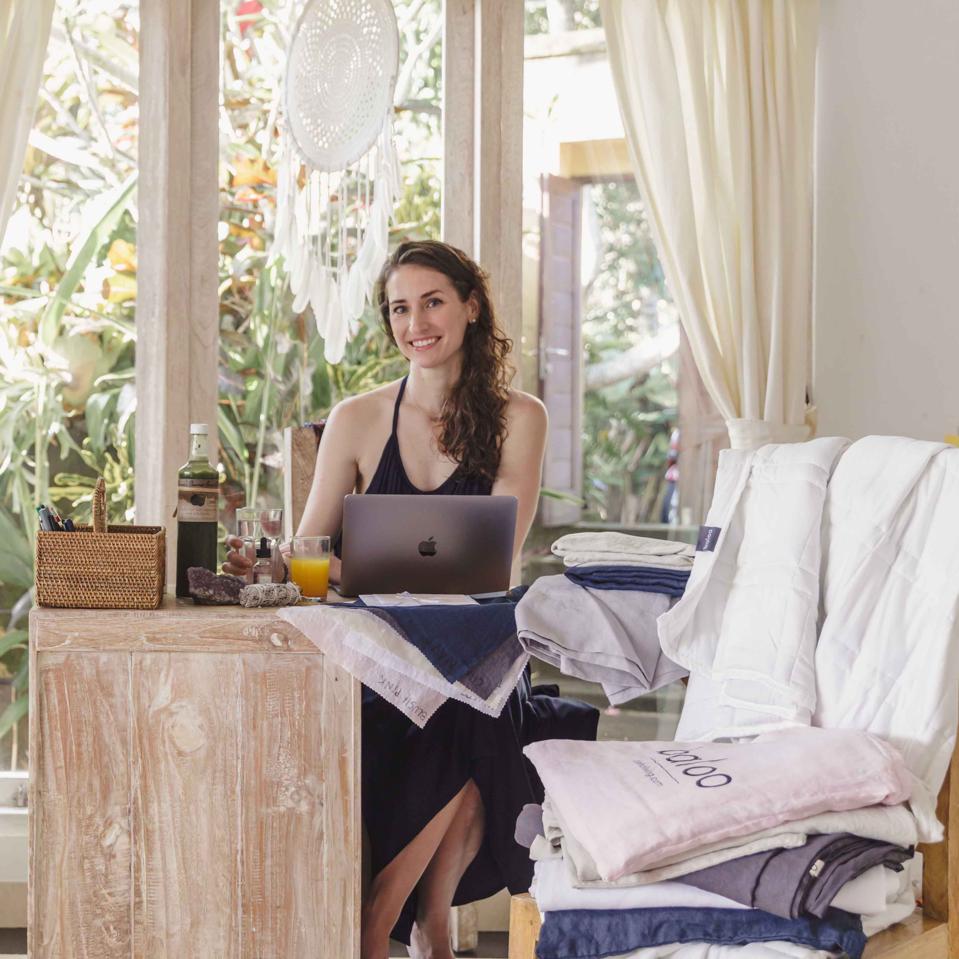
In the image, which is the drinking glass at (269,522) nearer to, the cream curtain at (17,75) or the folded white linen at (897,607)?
the folded white linen at (897,607)

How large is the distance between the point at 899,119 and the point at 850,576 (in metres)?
1.69

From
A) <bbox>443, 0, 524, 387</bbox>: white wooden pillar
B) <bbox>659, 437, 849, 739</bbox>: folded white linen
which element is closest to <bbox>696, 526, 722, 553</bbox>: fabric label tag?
<bbox>659, 437, 849, 739</bbox>: folded white linen

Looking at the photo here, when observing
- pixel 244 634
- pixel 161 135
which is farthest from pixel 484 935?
pixel 161 135

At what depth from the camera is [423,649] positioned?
171 cm

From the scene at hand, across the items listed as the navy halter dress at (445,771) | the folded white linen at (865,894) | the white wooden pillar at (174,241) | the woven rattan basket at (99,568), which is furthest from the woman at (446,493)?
the folded white linen at (865,894)

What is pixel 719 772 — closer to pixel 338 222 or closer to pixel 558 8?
pixel 338 222

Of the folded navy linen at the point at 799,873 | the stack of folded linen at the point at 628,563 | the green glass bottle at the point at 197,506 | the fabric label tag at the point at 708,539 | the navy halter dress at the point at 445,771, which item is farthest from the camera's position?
the navy halter dress at the point at 445,771

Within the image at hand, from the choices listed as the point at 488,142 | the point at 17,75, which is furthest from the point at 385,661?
the point at 17,75

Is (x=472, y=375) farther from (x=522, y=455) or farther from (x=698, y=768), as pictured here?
(x=698, y=768)

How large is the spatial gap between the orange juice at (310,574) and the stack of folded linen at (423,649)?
133 mm

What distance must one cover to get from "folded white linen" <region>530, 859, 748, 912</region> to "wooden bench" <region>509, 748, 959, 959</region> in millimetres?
91

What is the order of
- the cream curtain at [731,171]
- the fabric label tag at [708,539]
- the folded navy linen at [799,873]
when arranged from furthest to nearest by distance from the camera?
1. the cream curtain at [731,171]
2. the fabric label tag at [708,539]
3. the folded navy linen at [799,873]

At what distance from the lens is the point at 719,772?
1283 mm

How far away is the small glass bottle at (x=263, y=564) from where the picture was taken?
187 centimetres
